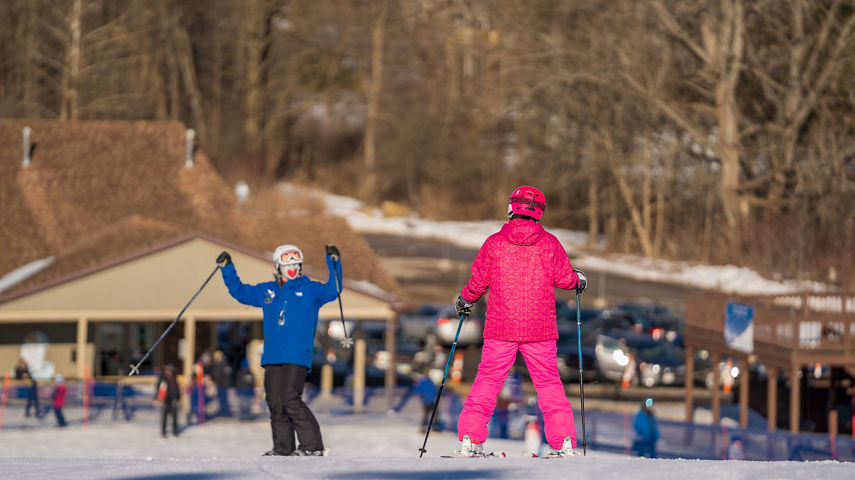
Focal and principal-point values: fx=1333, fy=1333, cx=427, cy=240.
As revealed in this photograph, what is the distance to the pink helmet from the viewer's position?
29.1 ft

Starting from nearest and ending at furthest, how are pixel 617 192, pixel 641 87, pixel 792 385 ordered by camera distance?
pixel 792 385 → pixel 641 87 → pixel 617 192

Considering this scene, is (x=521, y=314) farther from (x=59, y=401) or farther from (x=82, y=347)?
(x=82, y=347)

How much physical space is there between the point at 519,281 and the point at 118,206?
89.4 ft

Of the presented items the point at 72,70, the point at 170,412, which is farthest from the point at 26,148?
the point at 72,70

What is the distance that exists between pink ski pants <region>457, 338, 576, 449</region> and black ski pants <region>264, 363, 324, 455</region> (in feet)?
4.58

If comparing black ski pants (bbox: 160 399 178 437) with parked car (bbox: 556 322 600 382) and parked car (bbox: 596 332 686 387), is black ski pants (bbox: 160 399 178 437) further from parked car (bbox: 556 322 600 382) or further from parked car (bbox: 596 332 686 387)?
parked car (bbox: 596 332 686 387)

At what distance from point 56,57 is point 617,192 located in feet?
90.3

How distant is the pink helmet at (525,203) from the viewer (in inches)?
349

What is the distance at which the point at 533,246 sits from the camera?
29.0 ft

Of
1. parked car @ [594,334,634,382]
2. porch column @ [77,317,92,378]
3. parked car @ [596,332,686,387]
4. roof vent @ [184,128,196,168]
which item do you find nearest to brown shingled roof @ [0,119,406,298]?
roof vent @ [184,128,196,168]

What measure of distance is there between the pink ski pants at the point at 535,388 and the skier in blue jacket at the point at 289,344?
1438 mm

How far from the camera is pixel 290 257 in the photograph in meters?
9.87

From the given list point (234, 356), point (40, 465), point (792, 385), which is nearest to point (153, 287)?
point (234, 356)

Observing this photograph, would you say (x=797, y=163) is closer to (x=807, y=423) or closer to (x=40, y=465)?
(x=807, y=423)
